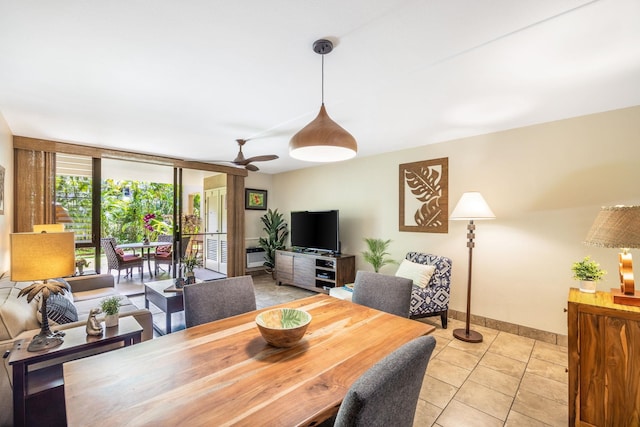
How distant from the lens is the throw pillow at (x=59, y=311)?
79.0 inches

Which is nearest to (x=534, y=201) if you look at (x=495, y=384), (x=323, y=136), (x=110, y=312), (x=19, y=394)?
(x=495, y=384)

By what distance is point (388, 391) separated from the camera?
0.77 metres

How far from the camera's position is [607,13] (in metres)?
1.43

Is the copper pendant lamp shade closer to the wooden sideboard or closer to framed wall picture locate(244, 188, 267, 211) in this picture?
the wooden sideboard

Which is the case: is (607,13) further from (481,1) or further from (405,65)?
(405,65)

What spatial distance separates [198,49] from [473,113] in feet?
8.29

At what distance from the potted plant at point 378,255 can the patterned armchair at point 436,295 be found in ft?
2.54

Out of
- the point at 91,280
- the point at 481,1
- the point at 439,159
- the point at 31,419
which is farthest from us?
the point at 439,159

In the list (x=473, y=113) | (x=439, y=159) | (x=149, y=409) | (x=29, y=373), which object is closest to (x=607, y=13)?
(x=473, y=113)

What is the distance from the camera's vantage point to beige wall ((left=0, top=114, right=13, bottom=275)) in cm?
285

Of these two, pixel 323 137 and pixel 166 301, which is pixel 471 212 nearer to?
pixel 323 137

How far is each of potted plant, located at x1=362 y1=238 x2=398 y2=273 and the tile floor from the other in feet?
3.89

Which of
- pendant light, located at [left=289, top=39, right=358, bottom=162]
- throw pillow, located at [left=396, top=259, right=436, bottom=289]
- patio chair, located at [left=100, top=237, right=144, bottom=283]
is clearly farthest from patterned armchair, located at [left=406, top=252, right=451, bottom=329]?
→ patio chair, located at [left=100, top=237, right=144, bottom=283]

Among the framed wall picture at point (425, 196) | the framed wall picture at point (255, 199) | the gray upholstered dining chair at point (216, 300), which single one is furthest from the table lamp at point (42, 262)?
the framed wall picture at point (255, 199)
